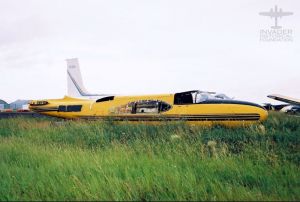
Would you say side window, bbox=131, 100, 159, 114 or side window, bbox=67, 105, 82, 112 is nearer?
side window, bbox=131, 100, 159, 114

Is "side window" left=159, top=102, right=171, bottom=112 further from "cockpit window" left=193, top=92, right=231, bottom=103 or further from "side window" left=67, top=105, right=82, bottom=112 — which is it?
"side window" left=67, top=105, right=82, bottom=112

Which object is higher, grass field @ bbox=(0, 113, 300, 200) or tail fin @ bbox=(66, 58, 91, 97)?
tail fin @ bbox=(66, 58, 91, 97)

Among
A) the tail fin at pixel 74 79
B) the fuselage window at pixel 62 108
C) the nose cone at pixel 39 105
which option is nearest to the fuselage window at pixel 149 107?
the fuselage window at pixel 62 108

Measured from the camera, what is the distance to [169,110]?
12.7m

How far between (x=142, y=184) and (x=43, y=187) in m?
1.32

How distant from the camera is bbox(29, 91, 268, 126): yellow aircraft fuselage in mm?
11219

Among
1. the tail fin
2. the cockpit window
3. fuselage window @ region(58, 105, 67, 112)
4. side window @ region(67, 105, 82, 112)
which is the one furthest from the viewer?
the tail fin

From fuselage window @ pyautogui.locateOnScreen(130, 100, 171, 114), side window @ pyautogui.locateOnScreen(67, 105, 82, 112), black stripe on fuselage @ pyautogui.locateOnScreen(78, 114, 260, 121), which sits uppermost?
fuselage window @ pyautogui.locateOnScreen(130, 100, 171, 114)

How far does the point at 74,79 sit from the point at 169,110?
21284 millimetres

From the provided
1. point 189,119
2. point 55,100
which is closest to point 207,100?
point 189,119

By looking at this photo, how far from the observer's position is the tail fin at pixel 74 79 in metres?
31.8

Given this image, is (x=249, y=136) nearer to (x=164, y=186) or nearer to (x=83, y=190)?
(x=164, y=186)

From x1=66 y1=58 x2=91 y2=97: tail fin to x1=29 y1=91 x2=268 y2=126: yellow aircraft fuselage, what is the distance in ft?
51.4

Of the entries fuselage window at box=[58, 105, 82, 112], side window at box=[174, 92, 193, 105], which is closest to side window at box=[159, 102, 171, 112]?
side window at box=[174, 92, 193, 105]
